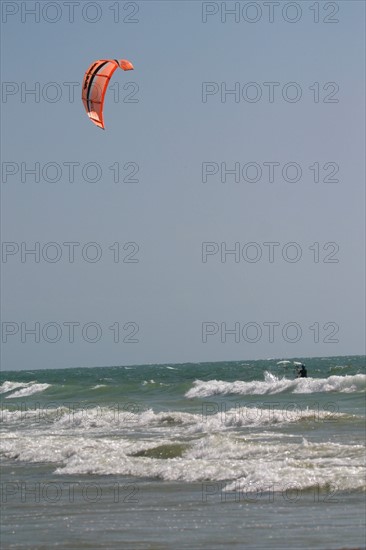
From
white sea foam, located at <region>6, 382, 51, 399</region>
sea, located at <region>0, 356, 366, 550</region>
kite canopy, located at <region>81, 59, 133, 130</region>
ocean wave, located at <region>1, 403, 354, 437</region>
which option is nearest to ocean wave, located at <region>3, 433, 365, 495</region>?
sea, located at <region>0, 356, 366, 550</region>

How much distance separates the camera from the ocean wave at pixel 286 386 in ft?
106

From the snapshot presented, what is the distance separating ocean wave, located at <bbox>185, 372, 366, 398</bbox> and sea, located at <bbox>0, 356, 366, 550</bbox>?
665 centimetres

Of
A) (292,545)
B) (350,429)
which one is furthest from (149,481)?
(350,429)

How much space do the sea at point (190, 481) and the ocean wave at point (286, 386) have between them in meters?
6.65

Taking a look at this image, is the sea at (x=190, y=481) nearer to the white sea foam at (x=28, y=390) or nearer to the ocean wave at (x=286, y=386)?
the ocean wave at (x=286, y=386)

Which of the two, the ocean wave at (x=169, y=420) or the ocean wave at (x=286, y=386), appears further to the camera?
the ocean wave at (x=286, y=386)

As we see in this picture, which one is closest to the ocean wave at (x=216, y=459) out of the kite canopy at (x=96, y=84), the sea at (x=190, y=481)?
the sea at (x=190, y=481)

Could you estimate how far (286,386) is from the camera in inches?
1385

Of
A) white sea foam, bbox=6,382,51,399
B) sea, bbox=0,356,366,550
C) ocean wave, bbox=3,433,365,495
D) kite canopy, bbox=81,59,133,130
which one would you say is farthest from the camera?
white sea foam, bbox=6,382,51,399

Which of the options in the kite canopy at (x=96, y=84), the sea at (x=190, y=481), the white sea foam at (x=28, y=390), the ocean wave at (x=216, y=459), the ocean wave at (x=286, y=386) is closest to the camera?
the sea at (x=190, y=481)

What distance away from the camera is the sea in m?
10.1

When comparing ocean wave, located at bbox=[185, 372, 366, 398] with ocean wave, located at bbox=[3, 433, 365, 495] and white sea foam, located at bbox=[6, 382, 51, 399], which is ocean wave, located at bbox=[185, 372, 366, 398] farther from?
ocean wave, located at bbox=[3, 433, 365, 495]

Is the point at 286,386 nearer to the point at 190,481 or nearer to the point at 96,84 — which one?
the point at 96,84

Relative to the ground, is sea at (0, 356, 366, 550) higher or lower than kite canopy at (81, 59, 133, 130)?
lower
